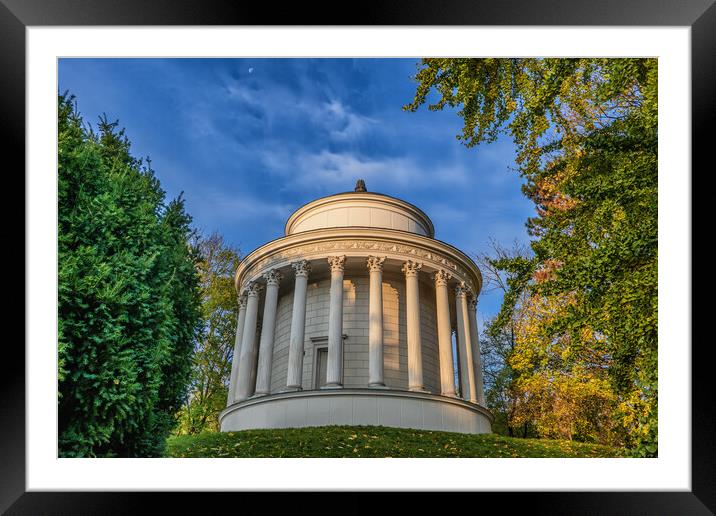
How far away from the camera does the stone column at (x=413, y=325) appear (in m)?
21.0

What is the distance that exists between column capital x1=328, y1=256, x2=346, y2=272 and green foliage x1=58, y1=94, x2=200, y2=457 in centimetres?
1273

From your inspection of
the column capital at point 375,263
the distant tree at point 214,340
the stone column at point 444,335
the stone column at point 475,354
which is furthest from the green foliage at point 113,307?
the distant tree at point 214,340

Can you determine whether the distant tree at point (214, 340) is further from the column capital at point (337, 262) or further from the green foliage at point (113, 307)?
the green foliage at point (113, 307)

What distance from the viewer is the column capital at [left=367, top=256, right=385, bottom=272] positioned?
74.1 ft

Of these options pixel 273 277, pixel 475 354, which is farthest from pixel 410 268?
pixel 273 277

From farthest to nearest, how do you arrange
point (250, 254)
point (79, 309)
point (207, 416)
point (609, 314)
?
point (207, 416)
point (250, 254)
point (609, 314)
point (79, 309)

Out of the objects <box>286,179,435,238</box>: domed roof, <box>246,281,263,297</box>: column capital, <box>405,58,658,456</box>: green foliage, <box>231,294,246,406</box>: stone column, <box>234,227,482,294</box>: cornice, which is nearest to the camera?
<box>405,58,658,456</box>: green foliage

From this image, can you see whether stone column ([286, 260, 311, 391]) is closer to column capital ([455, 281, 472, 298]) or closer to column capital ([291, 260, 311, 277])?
column capital ([291, 260, 311, 277])

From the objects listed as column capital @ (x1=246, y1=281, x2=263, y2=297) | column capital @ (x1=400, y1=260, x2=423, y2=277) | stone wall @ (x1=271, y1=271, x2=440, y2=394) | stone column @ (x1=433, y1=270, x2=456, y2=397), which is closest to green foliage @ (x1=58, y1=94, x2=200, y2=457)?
stone wall @ (x1=271, y1=271, x2=440, y2=394)
